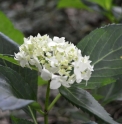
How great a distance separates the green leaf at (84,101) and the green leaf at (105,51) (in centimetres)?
6

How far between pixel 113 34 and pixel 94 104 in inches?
8.2

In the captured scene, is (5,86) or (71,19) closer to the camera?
(5,86)

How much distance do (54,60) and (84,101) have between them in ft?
0.36

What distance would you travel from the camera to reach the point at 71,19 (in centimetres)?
239

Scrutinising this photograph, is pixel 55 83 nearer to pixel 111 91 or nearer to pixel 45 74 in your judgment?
pixel 45 74

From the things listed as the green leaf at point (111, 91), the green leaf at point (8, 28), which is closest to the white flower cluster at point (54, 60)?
the green leaf at point (111, 91)

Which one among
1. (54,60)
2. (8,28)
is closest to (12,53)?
(54,60)

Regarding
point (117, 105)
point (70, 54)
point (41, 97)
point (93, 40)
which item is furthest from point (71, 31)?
point (70, 54)

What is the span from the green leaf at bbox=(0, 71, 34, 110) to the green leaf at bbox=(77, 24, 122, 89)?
192 mm

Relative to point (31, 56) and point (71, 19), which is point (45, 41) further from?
point (71, 19)

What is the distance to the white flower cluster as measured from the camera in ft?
2.11

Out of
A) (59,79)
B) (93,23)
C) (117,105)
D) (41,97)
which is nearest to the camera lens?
(59,79)

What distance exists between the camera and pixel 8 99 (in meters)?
0.60

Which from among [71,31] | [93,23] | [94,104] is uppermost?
[93,23]
